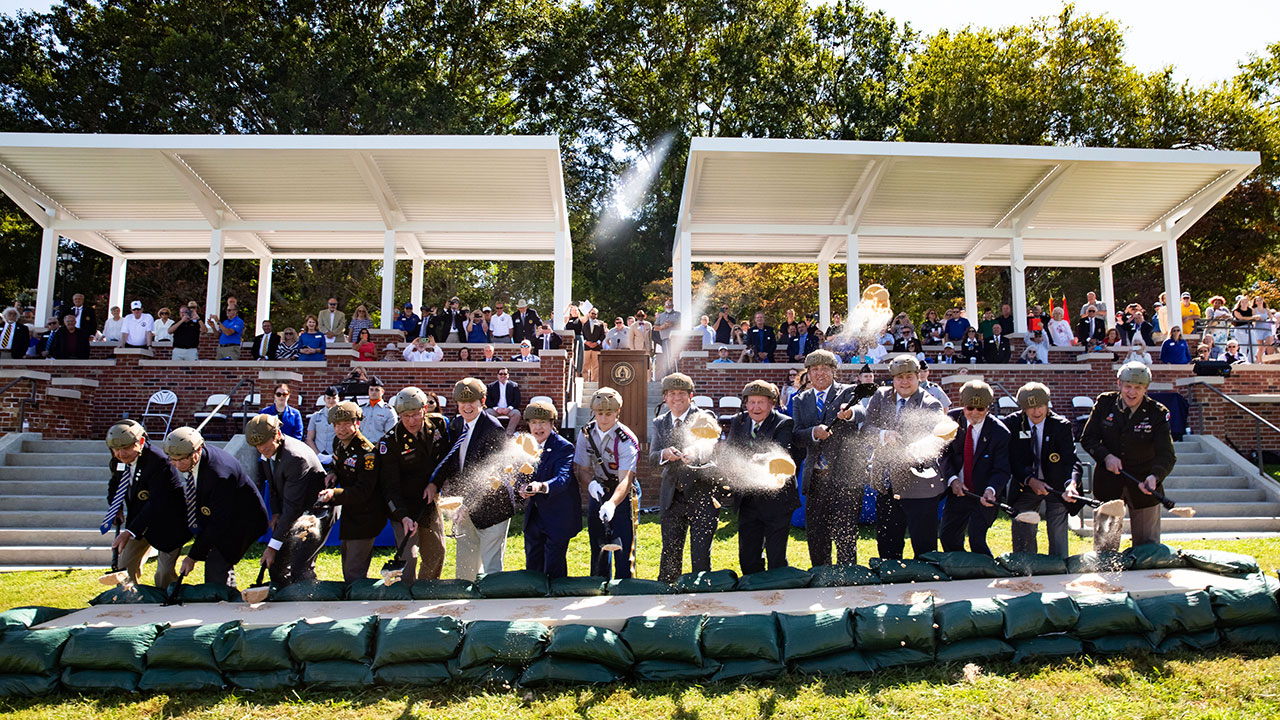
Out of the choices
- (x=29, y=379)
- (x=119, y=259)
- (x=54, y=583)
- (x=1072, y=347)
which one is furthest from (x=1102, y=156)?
(x=119, y=259)

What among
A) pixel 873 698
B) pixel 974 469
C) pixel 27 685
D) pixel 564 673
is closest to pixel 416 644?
pixel 564 673

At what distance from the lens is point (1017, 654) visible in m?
4.91

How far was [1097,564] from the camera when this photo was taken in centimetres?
608

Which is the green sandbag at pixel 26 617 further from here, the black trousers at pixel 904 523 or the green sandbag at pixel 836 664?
the black trousers at pixel 904 523

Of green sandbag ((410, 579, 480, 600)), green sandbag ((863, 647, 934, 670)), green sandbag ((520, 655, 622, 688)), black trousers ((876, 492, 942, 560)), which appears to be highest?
black trousers ((876, 492, 942, 560))

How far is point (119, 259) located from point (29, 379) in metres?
7.26

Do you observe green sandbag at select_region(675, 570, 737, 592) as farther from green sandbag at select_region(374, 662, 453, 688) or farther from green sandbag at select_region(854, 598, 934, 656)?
green sandbag at select_region(374, 662, 453, 688)

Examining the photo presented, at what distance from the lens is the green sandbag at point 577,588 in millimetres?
5703

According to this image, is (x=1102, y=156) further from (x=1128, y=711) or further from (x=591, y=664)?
(x=591, y=664)

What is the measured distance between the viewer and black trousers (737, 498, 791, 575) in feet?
20.4

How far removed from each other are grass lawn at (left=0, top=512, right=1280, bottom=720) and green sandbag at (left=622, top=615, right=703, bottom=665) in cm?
16

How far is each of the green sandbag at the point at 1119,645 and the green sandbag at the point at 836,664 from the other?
55.2 inches

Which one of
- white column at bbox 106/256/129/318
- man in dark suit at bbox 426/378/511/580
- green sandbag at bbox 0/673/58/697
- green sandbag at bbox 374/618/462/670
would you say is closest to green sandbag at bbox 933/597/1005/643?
green sandbag at bbox 374/618/462/670

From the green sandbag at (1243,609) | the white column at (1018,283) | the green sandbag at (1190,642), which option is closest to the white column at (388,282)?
the white column at (1018,283)
